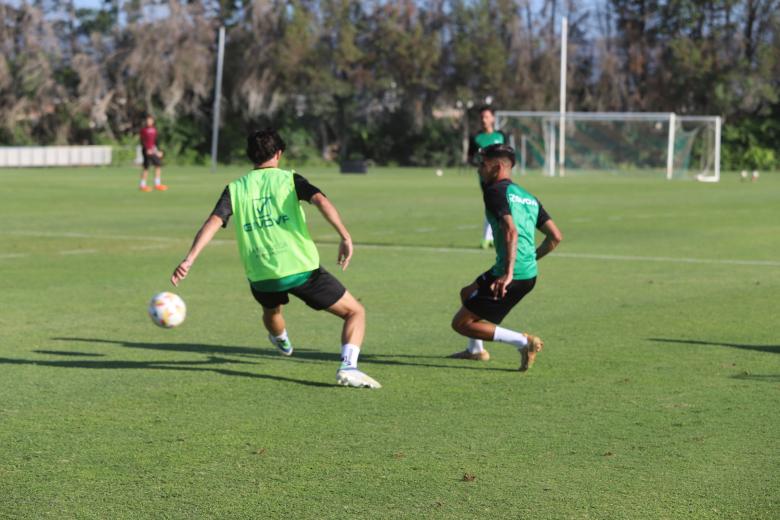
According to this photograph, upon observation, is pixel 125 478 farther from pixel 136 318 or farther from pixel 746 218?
pixel 746 218

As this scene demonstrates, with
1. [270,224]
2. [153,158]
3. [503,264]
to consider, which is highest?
[270,224]

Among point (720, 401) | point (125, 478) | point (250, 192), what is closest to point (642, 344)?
point (720, 401)

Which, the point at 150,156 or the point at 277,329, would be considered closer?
the point at 277,329

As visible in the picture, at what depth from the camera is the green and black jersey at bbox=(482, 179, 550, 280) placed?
8750 mm

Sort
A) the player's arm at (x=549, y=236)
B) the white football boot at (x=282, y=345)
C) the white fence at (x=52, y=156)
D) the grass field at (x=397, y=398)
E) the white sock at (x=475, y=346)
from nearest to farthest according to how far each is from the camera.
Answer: the grass field at (x=397, y=398) < the player's arm at (x=549, y=236) < the white football boot at (x=282, y=345) < the white sock at (x=475, y=346) < the white fence at (x=52, y=156)

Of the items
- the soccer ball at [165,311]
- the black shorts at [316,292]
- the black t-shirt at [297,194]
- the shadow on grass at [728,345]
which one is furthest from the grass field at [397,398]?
the black t-shirt at [297,194]

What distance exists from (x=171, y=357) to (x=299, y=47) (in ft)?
202

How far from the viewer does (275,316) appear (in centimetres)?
905

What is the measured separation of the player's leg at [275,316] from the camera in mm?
8648

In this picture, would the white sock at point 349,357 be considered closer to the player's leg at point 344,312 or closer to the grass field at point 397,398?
the player's leg at point 344,312

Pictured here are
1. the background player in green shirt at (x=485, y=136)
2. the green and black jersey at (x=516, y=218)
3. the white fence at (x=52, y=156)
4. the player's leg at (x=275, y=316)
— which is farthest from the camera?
the white fence at (x=52, y=156)

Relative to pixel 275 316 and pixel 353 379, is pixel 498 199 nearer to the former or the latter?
pixel 353 379

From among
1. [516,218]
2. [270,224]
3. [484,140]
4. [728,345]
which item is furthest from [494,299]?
[484,140]

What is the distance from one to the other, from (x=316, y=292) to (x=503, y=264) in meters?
1.24
